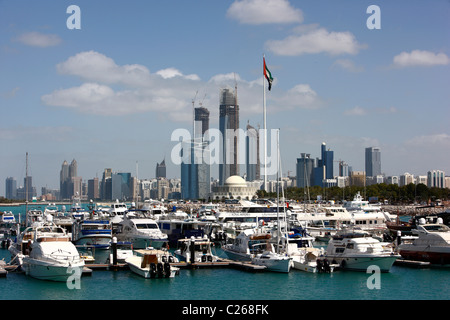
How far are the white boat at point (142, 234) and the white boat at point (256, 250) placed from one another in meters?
9.18

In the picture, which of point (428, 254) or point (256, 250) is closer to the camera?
point (428, 254)

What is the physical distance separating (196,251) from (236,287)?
10.4 meters

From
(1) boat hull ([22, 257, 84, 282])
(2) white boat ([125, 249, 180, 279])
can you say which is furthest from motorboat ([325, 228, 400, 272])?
(1) boat hull ([22, 257, 84, 282])

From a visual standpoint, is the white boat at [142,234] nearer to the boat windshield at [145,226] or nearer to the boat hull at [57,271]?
the boat windshield at [145,226]

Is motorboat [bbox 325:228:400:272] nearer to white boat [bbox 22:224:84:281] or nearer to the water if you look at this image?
the water

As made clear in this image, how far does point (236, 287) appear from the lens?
3453 centimetres

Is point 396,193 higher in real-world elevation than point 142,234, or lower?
higher

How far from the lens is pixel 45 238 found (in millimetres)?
36156

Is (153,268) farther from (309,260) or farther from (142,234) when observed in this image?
(142,234)

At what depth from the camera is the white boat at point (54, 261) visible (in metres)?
34.1

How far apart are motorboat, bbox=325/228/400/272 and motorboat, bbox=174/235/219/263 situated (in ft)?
29.4

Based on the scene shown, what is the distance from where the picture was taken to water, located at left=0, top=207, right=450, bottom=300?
31.8m

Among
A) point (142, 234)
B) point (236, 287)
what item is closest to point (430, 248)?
point (236, 287)

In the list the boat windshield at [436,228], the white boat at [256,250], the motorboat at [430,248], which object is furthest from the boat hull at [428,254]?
the white boat at [256,250]
